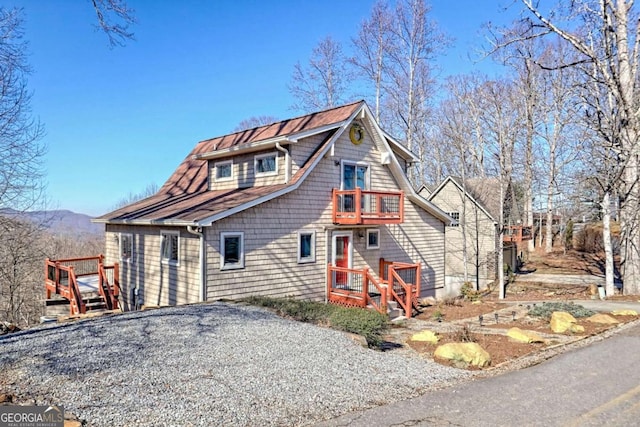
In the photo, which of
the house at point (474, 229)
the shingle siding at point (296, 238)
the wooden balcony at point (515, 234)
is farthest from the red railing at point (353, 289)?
the wooden balcony at point (515, 234)

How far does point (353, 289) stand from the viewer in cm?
1528

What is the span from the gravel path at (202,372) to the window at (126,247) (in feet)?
27.0

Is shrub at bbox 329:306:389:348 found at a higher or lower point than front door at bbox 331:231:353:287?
lower

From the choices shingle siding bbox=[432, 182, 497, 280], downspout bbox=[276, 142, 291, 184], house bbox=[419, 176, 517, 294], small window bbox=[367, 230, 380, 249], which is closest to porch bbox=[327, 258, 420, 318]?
small window bbox=[367, 230, 380, 249]

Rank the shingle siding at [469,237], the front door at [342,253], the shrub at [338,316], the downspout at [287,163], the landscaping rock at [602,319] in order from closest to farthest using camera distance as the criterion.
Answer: the shrub at [338,316]
the landscaping rock at [602,319]
the downspout at [287,163]
the front door at [342,253]
the shingle siding at [469,237]

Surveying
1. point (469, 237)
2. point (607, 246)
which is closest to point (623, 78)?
point (607, 246)

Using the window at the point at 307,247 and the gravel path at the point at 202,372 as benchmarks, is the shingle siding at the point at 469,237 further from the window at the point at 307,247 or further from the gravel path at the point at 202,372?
the gravel path at the point at 202,372


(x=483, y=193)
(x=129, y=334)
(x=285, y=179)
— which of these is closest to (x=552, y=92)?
(x=483, y=193)

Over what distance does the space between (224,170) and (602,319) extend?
13.5 metres

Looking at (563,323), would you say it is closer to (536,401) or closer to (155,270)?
(536,401)

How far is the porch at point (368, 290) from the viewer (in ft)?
45.5

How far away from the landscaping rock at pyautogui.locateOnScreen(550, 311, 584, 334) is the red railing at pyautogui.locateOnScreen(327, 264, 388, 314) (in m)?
4.85

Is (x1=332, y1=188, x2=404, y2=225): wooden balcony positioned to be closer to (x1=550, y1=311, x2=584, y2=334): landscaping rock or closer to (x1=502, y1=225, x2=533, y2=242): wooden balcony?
(x1=550, y1=311, x2=584, y2=334): landscaping rock

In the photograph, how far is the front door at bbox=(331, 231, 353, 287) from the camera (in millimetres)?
15523
